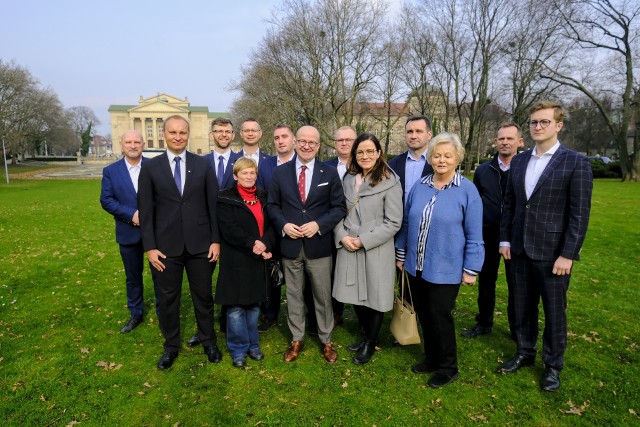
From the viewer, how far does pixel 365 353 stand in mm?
4066

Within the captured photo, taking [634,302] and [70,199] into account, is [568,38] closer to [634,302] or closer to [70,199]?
[634,302]

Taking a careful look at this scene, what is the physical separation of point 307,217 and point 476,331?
108 inches

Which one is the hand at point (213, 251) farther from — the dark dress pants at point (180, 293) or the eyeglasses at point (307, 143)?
the eyeglasses at point (307, 143)

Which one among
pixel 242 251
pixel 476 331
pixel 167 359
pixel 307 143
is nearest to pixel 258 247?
pixel 242 251

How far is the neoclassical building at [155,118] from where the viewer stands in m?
90.2

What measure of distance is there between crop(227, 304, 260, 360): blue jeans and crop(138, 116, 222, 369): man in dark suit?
1.16 ft

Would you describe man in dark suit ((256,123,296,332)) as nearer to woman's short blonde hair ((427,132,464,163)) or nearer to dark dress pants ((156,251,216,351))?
dark dress pants ((156,251,216,351))

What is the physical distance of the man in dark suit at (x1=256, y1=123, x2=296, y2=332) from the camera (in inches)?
193

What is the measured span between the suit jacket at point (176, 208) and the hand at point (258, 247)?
44 cm

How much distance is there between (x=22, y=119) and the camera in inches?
1566

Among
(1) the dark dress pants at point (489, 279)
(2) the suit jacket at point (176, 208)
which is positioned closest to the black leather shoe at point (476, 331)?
(1) the dark dress pants at point (489, 279)

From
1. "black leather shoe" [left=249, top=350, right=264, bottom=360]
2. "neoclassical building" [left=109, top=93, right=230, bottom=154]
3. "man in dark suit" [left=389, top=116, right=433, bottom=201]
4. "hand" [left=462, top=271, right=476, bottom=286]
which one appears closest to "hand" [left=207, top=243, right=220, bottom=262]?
"black leather shoe" [left=249, top=350, right=264, bottom=360]

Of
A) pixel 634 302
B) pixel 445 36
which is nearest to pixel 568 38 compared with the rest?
pixel 445 36

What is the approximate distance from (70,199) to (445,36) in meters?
30.4
